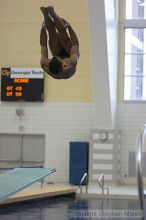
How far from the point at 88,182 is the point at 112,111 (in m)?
2.19

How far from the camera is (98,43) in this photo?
11805 millimetres

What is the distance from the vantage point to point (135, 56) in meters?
14.0

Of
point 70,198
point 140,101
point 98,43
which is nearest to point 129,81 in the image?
point 140,101

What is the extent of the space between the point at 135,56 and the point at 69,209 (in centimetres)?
619

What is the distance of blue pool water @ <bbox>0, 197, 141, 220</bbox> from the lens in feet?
28.2

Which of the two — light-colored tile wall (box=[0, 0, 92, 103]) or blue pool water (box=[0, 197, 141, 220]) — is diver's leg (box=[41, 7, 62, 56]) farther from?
light-colored tile wall (box=[0, 0, 92, 103])

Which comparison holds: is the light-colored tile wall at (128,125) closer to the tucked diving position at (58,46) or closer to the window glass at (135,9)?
the window glass at (135,9)

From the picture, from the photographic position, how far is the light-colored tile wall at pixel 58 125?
13875 mm

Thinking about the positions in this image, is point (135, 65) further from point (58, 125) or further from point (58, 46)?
point (58, 46)

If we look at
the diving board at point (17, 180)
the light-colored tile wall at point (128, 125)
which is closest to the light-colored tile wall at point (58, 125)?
the light-colored tile wall at point (128, 125)

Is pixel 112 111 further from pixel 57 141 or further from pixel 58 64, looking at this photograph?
pixel 58 64

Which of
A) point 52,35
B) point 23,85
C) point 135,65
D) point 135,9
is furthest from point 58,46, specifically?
point 135,9

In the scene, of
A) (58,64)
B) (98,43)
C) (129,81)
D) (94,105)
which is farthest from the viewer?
(129,81)

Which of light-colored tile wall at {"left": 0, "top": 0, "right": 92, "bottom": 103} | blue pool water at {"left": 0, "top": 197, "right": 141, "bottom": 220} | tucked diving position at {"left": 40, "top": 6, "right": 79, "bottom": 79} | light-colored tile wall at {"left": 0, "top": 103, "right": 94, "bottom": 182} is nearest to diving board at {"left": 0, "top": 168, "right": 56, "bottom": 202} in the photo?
blue pool water at {"left": 0, "top": 197, "right": 141, "bottom": 220}
